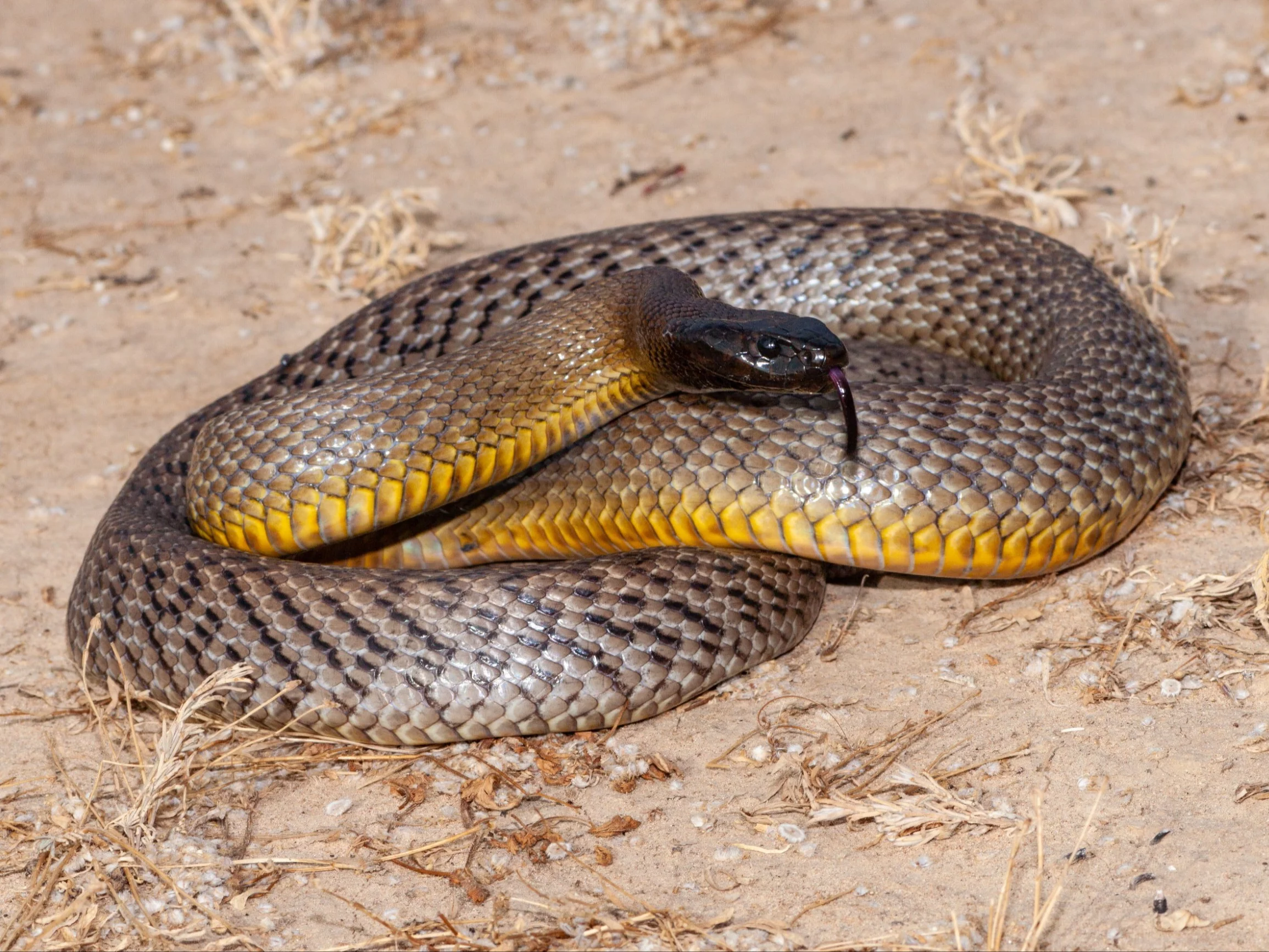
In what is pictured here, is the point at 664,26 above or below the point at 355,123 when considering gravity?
above

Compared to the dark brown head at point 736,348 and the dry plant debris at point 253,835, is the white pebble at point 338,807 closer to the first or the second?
the dry plant debris at point 253,835

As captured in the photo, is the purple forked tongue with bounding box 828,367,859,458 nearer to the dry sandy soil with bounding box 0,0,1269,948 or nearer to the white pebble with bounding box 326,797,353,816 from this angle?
the dry sandy soil with bounding box 0,0,1269,948

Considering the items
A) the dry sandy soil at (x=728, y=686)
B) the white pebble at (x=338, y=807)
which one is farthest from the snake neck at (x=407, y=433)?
the white pebble at (x=338, y=807)

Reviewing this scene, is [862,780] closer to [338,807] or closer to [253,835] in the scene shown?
[338,807]

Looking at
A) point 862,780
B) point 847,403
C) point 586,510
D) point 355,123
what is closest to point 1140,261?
point 847,403

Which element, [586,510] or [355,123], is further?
[355,123]

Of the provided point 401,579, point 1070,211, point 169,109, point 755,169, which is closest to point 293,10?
point 169,109
